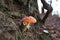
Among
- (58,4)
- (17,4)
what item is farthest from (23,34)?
(58,4)

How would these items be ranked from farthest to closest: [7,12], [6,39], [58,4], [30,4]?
[58,4]
[30,4]
[7,12]
[6,39]

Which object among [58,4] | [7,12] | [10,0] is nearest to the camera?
[7,12]

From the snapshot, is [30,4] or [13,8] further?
[30,4]

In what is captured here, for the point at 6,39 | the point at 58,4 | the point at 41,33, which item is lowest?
the point at 58,4

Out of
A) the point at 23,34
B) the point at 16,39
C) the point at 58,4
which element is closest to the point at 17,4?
→ the point at 23,34

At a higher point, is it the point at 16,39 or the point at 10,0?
the point at 10,0

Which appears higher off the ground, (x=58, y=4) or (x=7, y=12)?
(x=7, y=12)

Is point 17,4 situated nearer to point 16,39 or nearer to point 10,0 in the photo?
point 10,0

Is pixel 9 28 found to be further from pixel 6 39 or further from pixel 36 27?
pixel 36 27

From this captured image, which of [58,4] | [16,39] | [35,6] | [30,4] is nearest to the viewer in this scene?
[16,39]
